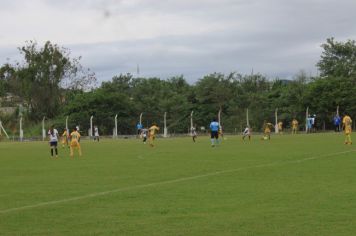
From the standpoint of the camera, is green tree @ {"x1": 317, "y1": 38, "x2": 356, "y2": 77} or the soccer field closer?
the soccer field

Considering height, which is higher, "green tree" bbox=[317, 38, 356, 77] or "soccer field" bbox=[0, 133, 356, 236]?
"green tree" bbox=[317, 38, 356, 77]

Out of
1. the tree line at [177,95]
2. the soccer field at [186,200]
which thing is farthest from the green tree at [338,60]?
the soccer field at [186,200]

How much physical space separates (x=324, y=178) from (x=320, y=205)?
15.2 ft

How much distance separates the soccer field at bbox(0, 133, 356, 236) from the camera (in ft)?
31.1

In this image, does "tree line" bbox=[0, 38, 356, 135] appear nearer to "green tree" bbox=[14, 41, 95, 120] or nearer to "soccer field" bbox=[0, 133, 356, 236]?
"green tree" bbox=[14, 41, 95, 120]

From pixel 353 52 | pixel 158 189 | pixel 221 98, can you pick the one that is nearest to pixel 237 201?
pixel 158 189

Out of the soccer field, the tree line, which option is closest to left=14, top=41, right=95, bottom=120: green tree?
the tree line

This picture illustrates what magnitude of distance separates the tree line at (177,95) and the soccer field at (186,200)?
5215 cm

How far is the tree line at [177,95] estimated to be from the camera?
72562 millimetres

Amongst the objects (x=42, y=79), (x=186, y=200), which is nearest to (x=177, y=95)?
(x=42, y=79)

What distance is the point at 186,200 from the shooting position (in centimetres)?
1239

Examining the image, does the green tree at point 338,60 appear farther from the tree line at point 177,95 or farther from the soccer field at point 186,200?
the soccer field at point 186,200

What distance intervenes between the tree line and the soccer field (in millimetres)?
52148

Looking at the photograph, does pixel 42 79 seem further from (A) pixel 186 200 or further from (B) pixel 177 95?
(A) pixel 186 200
